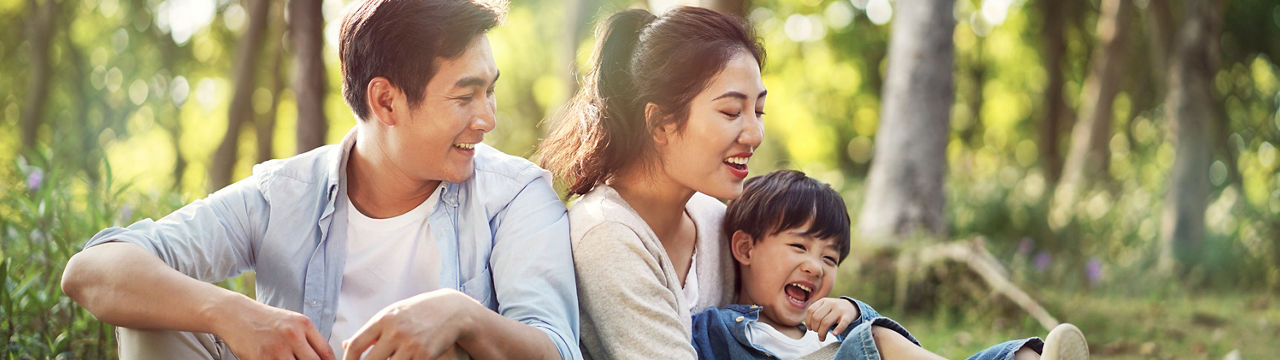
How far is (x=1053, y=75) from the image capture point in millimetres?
17609

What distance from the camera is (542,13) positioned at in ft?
73.7

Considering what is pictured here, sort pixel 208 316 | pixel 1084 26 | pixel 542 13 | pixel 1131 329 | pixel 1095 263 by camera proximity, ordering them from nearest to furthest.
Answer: pixel 208 316 → pixel 1131 329 → pixel 1095 263 → pixel 1084 26 → pixel 542 13

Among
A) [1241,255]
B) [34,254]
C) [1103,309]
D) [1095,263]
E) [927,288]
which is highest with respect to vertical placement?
[1241,255]

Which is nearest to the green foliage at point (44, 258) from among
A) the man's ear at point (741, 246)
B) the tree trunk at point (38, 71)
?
the man's ear at point (741, 246)

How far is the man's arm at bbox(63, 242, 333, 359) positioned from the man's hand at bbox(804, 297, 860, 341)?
1266 millimetres

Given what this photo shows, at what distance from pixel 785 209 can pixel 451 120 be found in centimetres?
105

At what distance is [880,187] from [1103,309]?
1.61 meters

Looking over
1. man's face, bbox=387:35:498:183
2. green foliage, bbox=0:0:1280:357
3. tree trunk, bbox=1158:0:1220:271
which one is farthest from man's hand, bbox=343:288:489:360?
tree trunk, bbox=1158:0:1220:271

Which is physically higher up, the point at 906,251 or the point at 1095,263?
the point at 1095,263

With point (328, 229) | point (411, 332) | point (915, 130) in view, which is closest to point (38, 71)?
point (915, 130)

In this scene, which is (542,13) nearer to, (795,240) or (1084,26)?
(1084,26)

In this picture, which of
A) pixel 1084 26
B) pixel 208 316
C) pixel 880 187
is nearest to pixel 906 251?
pixel 880 187

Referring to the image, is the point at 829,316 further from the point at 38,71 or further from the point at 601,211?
the point at 38,71

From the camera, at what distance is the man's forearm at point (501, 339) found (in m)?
2.36
